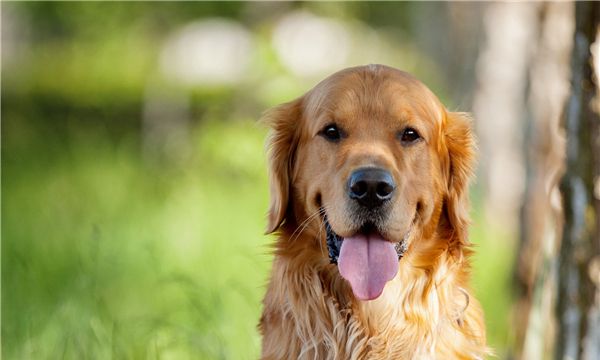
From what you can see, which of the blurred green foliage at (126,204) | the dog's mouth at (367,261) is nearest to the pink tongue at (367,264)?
the dog's mouth at (367,261)

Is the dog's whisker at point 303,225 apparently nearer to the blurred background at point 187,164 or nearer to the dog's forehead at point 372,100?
the blurred background at point 187,164

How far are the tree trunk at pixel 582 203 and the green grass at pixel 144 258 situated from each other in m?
0.61

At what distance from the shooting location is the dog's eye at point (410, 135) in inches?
103

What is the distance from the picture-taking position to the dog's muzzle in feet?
8.21

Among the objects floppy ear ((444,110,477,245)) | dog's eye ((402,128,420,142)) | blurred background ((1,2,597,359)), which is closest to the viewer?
dog's eye ((402,128,420,142))

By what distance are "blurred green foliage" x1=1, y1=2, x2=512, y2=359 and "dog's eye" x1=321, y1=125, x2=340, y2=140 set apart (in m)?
0.64

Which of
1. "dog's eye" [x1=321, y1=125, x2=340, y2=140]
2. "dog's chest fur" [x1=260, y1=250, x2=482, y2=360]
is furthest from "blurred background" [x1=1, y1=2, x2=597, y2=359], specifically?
"dog's eye" [x1=321, y1=125, x2=340, y2=140]

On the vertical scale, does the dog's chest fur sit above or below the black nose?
below

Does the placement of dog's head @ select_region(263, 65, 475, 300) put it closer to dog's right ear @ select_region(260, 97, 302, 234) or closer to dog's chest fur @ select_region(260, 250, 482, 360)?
dog's right ear @ select_region(260, 97, 302, 234)

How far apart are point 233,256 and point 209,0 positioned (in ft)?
29.0

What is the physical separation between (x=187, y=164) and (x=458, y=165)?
6.80 metres

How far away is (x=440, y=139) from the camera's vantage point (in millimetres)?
2793

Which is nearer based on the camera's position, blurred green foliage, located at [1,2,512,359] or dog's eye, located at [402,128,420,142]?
dog's eye, located at [402,128,420,142]

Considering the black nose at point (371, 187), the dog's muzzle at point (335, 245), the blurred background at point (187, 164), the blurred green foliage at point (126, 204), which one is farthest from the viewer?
the blurred background at point (187, 164)
